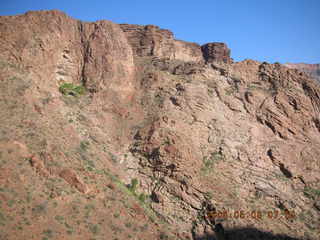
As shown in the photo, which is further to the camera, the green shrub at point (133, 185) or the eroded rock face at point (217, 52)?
the eroded rock face at point (217, 52)

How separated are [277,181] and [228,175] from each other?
13.1 ft

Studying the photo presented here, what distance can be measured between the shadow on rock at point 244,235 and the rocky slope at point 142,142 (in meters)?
0.07

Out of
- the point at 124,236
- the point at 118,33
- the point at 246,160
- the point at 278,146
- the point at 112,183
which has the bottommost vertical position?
the point at 124,236

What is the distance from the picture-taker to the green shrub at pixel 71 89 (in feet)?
80.3

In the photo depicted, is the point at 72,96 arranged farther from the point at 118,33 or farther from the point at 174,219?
the point at 174,219

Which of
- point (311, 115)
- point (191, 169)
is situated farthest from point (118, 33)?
point (311, 115)

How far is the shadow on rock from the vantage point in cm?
1747

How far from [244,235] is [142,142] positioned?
9840 mm

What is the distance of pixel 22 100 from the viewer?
20484 mm
